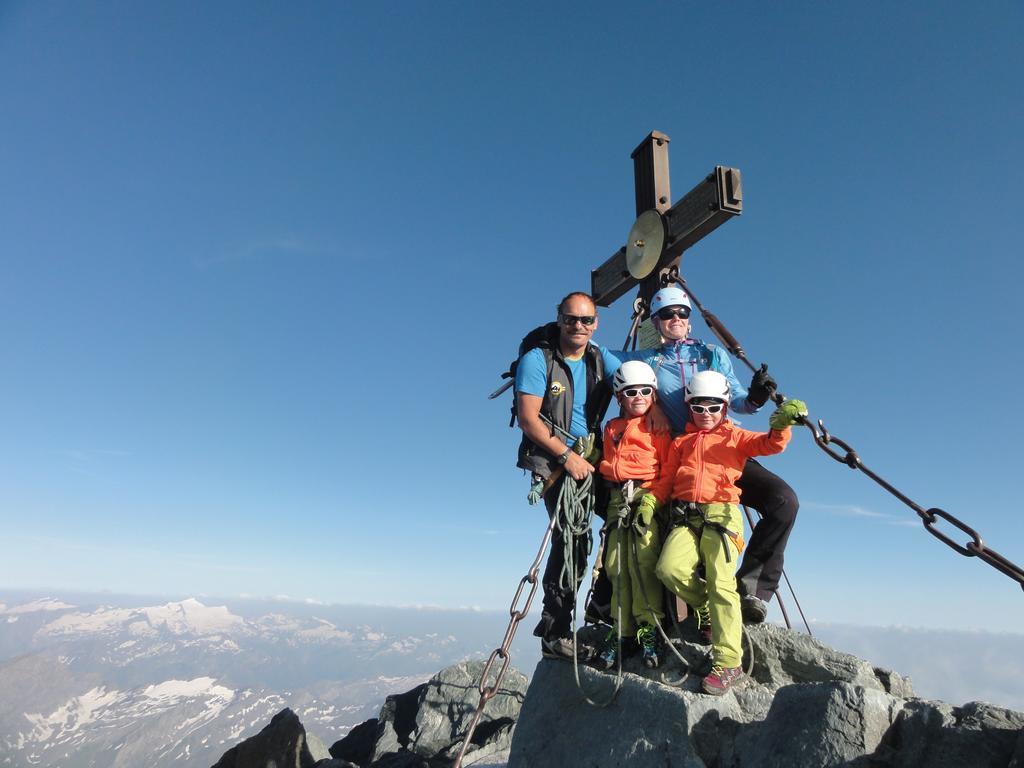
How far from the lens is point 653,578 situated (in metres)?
5.00

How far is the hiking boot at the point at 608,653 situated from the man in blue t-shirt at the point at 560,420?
0.85 ft

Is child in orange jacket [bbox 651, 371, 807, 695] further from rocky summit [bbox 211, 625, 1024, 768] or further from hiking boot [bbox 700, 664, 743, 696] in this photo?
rocky summit [bbox 211, 625, 1024, 768]

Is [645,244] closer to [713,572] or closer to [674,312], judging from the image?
[674,312]

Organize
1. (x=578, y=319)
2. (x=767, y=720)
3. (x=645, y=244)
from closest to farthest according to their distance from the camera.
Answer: (x=767, y=720), (x=578, y=319), (x=645, y=244)

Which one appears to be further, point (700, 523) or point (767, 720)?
point (700, 523)

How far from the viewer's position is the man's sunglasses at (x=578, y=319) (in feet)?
19.2

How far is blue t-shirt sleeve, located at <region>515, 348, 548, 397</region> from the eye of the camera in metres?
5.61

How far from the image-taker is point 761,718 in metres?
4.08

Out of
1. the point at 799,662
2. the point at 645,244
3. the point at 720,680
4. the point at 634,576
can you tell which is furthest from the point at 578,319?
the point at 799,662

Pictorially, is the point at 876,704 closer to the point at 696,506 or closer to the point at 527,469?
the point at 696,506

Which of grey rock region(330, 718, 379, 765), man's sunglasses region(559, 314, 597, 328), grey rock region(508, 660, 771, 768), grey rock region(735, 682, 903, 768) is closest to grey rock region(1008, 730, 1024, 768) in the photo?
grey rock region(735, 682, 903, 768)

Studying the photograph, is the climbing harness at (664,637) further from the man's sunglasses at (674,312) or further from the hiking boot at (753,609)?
the man's sunglasses at (674,312)

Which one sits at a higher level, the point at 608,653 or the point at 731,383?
the point at 731,383

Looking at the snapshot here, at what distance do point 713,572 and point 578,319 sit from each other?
2.60 m
